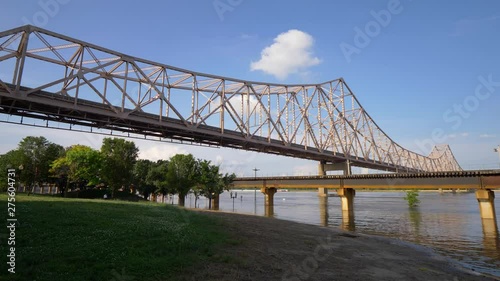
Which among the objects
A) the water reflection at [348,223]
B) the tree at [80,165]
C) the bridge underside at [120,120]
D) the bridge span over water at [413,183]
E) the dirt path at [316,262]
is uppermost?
the bridge underside at [120,120]

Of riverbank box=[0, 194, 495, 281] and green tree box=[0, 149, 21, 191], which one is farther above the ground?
green tree box=[0, 149, 21, 191]

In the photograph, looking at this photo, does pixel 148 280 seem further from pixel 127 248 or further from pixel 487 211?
pixel 487 211

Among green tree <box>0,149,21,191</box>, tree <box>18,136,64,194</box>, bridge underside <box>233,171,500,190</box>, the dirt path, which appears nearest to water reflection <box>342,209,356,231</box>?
bridge underside <box>233,171,500,190</box>

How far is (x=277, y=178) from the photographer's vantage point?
278 feet

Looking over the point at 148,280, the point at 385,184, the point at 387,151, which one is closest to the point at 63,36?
the point at 148,280

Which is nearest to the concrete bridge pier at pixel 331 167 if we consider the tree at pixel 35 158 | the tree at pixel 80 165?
the tree at pixel 80 165

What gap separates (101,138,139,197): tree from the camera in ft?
190

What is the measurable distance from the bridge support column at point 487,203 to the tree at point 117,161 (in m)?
61.2

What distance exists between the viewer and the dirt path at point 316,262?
12.6 m

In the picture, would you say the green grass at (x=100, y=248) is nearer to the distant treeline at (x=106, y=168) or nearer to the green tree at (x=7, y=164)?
the distant treeline at (x=106, y=168)

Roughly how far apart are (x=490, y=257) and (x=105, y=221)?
25.6 m

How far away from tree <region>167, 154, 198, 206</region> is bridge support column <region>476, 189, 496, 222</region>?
155 feet

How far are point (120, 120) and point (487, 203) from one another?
6003 cm

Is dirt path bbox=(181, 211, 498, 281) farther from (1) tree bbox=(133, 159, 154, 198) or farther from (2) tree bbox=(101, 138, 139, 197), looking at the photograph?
(1) tree bbox=(133, 159, 154, 198)
